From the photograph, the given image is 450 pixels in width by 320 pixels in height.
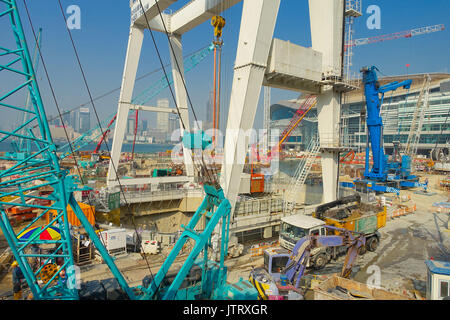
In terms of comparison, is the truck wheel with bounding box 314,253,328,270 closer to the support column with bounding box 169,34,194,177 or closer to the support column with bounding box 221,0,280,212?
the support column with bounding box 221,0,280,212

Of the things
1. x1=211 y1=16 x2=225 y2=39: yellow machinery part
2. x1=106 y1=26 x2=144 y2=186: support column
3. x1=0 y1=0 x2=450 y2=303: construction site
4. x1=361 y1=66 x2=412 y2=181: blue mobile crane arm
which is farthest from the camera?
x1=361 y1=66 x2=412 y2=181: blue mobile crane arm

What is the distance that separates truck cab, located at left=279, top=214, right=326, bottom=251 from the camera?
35.1 ft

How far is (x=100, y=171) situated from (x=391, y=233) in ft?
109

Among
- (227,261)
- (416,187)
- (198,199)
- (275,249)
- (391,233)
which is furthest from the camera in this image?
(416,187)

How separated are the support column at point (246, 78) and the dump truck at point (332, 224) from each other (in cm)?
318

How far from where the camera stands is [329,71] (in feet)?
51.1

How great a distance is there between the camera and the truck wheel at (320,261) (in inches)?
415

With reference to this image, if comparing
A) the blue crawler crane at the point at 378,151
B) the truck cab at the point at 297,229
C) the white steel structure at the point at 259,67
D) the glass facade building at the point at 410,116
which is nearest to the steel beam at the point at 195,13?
the white steel structure at the point at 259,67

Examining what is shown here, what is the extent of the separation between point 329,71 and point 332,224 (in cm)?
906

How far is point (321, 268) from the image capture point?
1077 centimetres

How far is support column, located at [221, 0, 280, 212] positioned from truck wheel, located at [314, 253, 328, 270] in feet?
14.8

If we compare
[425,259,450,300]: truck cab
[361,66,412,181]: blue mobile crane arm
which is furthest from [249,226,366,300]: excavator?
[361,66,412,181]: blue mobile crane arm
